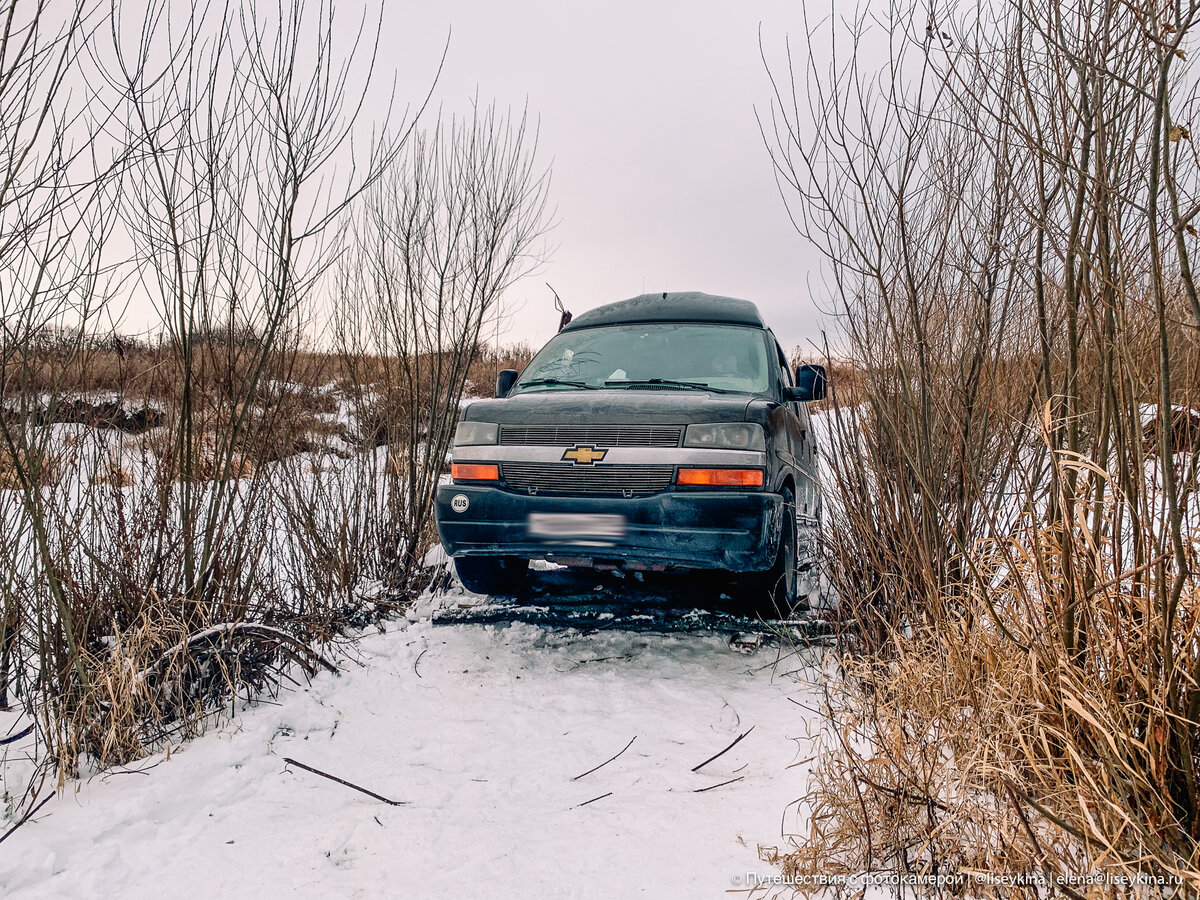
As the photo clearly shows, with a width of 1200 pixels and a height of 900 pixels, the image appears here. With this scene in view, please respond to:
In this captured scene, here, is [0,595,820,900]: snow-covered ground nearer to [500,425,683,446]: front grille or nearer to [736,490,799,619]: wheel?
[736,490,799,619]: wheel

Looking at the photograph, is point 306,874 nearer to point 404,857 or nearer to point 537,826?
point 404,857

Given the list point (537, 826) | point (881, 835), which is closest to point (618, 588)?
point (537, 826)

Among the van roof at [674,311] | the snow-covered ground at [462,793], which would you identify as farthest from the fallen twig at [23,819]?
the van roof at [674,311]

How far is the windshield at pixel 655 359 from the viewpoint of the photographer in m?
4.42

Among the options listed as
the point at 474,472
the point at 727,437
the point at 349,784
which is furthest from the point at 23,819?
the point at 727,437

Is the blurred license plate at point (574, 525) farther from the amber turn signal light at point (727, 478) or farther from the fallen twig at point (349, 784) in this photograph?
the fallen twig at point (349, 784)

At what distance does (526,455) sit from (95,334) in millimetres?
1967

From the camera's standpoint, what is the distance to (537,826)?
2477mm

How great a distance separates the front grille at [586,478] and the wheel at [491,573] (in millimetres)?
885

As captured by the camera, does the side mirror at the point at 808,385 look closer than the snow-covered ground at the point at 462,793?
No

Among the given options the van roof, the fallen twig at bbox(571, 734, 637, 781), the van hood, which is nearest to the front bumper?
the van hood

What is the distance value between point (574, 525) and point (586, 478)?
24 cm

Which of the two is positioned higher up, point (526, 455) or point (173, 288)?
point (173, 288)

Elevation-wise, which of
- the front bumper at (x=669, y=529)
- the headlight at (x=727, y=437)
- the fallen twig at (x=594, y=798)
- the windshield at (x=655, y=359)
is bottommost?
the fallen twig at (x=594, y=798)
